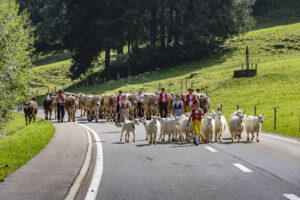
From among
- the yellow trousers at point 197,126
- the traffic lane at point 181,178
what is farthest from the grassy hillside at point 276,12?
the traffic lane at point 181,178

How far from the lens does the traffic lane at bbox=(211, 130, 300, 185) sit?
1027 centimetres

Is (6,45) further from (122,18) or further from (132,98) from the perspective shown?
(122,18)

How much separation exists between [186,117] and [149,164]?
6.80 meters

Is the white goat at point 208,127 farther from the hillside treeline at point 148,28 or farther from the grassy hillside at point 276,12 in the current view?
the grassy hillside at point 276,12

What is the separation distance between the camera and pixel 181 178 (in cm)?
949

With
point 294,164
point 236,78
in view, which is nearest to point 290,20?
point 236,78

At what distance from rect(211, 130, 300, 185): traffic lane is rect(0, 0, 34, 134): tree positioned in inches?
573

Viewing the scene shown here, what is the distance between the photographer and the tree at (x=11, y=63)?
27.2 m

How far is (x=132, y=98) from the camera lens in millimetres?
32625

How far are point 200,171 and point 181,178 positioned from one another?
37.7 inches

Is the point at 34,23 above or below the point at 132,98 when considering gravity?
above

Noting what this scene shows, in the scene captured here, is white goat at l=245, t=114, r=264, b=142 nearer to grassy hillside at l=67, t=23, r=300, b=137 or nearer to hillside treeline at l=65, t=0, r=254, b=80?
grassy hillside at l=67, t=23, r=300, b=137

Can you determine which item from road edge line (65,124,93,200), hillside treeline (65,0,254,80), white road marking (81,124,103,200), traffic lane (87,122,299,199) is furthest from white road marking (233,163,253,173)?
hillside treeline (65,0,254,80)

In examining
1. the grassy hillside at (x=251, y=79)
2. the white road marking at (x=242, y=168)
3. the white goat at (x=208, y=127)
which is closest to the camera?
the white road marking at (x=242, y=168)
